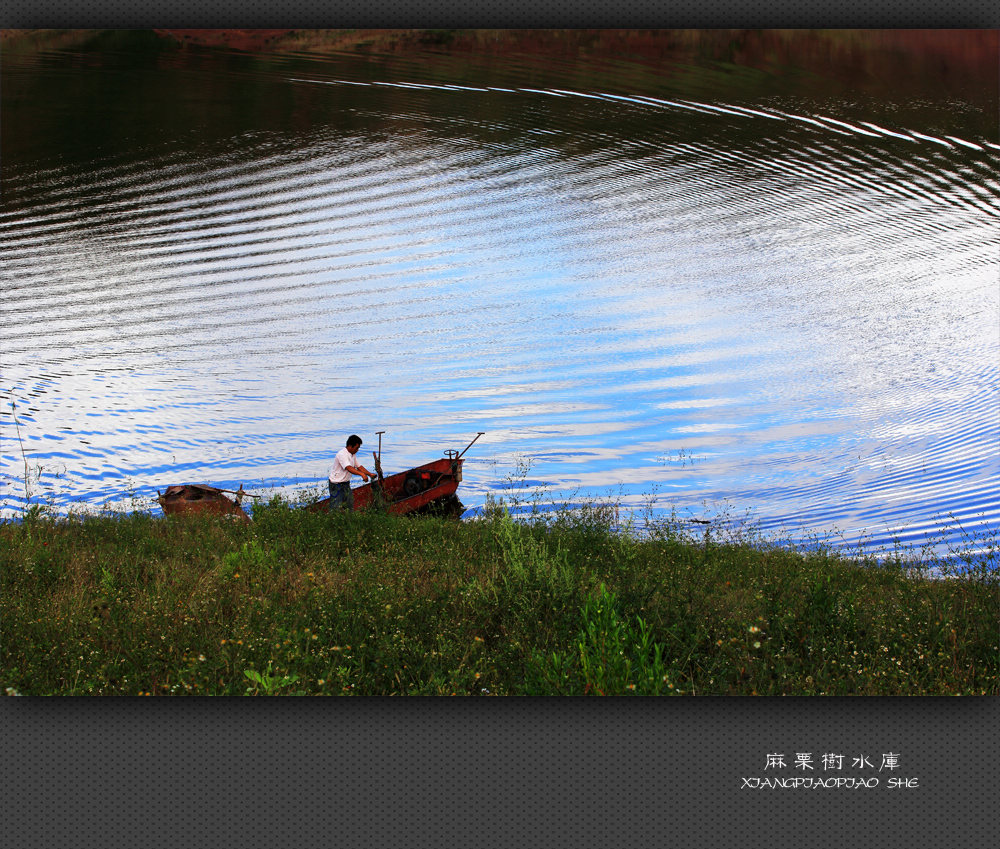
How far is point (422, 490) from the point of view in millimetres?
9461

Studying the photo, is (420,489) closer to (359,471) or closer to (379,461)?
(379,461)

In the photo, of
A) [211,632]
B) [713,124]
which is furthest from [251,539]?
[713,124]

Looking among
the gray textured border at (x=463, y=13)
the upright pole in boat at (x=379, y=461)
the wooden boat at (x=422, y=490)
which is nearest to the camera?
the gray textured border at (x=463, y=13)

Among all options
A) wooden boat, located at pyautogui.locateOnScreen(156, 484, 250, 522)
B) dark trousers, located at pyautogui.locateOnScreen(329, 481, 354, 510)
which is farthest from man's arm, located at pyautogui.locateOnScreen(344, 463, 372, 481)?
wooden boat, located at pyautogui.locateOnScreen(156, 484, 250, 522)

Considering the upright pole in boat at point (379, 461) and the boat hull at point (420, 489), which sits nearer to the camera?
the upright pole in boat at point (379, 461)

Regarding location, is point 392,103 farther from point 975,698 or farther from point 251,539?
point 975,698

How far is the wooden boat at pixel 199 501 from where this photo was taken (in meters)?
7.20

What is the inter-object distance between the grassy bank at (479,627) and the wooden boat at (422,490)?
3.11m

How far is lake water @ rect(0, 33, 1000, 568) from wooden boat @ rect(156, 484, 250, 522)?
0.74 ft

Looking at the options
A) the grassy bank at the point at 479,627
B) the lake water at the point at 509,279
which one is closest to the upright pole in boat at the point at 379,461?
the lake water at the point at 509,279

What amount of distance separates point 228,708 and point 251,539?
201 centimetres

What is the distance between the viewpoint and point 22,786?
177 inches

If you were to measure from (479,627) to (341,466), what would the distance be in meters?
3.84

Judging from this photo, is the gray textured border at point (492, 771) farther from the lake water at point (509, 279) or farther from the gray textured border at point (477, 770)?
the lake water at point (509, 279)
